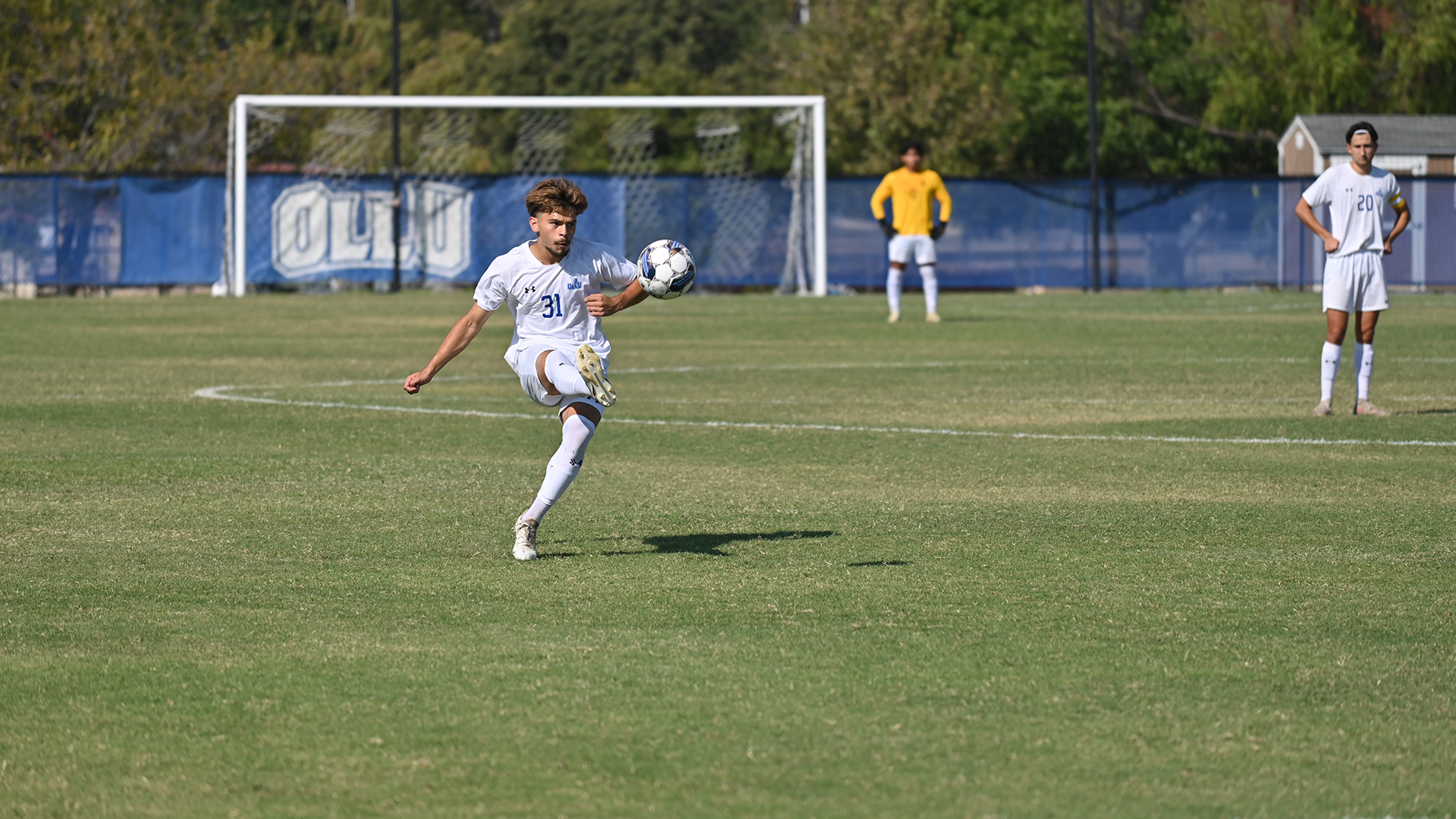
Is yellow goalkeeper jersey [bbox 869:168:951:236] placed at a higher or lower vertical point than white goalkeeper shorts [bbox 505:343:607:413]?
higher

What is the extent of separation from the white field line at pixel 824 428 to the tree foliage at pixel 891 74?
29.3 metres

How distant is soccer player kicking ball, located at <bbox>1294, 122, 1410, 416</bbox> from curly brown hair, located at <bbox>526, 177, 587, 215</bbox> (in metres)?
6.92

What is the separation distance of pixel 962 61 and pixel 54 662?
48.8 metres

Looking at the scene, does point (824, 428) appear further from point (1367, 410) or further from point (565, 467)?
point (565, 467)

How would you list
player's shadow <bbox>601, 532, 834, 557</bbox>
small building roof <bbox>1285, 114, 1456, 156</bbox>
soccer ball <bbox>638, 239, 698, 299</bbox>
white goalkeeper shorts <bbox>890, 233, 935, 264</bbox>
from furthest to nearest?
small building roof <bbox>1285, 114, 1456, 156</bbox>, white goalkeeper shorts <bbox>890, 233, 935, 264</bbox>, soccer ball <bbox>638, 239, 698, 299</bbox>, player's shadow <bbox>601, 532, 834, 557</bbox>

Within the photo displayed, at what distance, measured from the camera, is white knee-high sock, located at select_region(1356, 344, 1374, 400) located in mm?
13062

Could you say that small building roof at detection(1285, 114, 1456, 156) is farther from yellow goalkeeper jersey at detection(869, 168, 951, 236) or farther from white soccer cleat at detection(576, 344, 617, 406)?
white soccer cleat at detection(576, 344, 617, 406)

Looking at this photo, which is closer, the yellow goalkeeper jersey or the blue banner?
the yellow goalkeeper jersey

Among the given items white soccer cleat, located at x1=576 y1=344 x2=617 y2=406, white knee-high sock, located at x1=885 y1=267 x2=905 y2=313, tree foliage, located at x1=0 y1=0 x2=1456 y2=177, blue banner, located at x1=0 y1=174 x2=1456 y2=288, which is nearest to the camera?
white soccer cleat, located at x1=576 y1=344 x2=617 y2=406

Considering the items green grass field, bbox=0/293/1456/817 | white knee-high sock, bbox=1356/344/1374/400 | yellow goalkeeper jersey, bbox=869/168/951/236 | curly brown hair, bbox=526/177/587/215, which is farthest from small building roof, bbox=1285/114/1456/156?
curly brown hair, bbox=526/177/587/215

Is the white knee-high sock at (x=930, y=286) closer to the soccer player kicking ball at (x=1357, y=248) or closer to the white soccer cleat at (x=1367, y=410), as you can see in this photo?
the soccer player kicking ball at (x=1357, y=248)

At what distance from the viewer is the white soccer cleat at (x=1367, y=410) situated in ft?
42.4

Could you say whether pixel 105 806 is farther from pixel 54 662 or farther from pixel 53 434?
pixel 53 434

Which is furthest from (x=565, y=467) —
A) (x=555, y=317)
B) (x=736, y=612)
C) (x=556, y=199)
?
(x=736, y=612)
